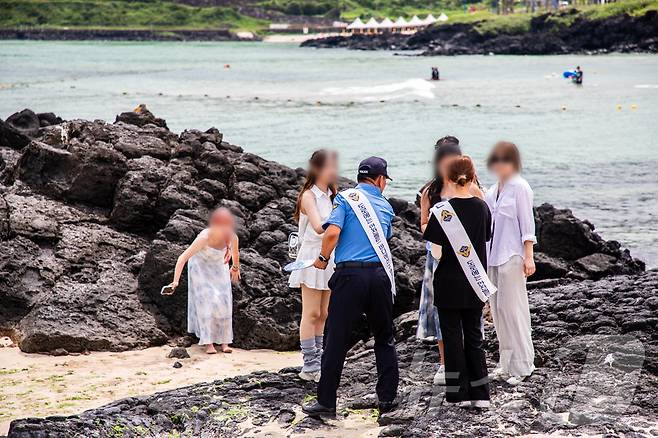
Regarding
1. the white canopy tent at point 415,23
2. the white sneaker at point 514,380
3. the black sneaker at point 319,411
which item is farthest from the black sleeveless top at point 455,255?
the white canopy tent at point 415,23

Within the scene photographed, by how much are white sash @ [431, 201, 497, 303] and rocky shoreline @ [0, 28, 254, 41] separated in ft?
604

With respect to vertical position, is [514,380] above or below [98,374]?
above

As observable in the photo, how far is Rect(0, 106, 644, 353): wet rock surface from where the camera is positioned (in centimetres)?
1198

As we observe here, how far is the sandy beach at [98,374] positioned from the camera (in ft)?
31.3

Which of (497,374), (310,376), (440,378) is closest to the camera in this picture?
(440,378)

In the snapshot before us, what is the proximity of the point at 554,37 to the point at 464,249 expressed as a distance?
133 m

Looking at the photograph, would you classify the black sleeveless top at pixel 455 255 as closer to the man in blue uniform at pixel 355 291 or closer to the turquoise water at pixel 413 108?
the man in blue uniform at pixel 355 291

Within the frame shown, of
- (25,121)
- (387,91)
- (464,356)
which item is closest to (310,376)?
(464,356)

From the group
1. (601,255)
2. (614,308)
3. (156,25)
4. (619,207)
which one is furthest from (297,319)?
(156,25)

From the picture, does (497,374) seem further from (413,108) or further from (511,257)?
(413,108)

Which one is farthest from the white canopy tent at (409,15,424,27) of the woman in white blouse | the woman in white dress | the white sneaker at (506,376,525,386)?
the white sneaker at (506,376,525,386)

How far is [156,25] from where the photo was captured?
19362 cm

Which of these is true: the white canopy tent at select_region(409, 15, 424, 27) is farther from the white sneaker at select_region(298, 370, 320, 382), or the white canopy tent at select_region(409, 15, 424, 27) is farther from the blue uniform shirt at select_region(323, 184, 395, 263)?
the blue uniform shirt at select_region(323, 184, 395, 263)

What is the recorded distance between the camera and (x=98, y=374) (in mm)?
10562
